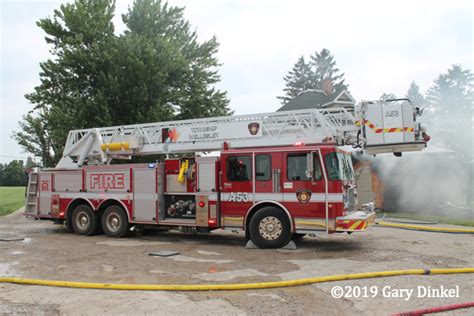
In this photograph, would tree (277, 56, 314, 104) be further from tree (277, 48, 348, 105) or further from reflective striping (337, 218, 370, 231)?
reflective striping (337, 218, 370, 231)

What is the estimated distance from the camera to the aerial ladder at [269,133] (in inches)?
334

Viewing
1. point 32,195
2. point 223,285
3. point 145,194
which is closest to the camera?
point 223,285

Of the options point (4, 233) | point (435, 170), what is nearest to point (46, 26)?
point (4, 233)

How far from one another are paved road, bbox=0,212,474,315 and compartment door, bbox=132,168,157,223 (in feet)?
2.11

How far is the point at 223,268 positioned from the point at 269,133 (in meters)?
3.72

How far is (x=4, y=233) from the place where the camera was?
40.8 ft

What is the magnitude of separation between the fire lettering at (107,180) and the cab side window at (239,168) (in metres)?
3.24

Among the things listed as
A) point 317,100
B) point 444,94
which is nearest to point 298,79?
point 444,94

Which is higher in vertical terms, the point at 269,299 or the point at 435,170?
the point at 435,170

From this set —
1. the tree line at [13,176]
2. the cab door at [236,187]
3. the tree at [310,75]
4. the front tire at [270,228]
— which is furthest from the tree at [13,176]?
the front tire at [270,228]

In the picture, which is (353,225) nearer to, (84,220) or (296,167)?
(296,167)

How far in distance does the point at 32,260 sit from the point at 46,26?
1664 cm

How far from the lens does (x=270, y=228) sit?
9000 mm

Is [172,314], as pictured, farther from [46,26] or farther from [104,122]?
[46,26]
